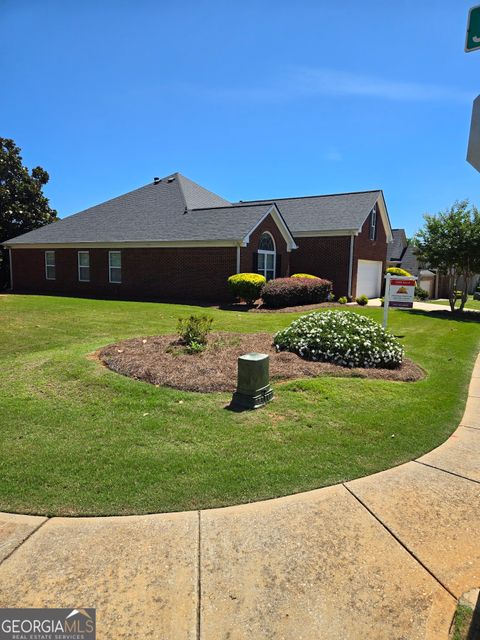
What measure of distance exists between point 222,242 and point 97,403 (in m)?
14.3

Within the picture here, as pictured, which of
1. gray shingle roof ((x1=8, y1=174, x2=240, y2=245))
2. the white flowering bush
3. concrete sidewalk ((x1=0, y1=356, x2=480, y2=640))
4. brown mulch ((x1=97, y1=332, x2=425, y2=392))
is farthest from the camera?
gray shingle roof ((x1=8, y1=174, x2=240, y2=245))

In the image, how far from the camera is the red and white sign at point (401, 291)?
10086mm

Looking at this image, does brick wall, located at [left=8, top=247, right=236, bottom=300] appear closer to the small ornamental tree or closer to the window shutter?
the window shutter

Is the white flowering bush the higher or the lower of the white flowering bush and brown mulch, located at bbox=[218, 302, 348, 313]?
the higher

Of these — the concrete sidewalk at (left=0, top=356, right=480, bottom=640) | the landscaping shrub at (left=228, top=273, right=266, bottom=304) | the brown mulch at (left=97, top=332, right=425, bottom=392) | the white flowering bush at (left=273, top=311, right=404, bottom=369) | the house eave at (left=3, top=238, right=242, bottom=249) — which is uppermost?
the house eave at (left=3, top=238, right=242, bottom=249)

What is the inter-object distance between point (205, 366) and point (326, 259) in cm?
1822

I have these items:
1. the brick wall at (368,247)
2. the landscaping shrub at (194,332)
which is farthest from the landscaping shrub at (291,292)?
the landscaping shrub at (194,332)

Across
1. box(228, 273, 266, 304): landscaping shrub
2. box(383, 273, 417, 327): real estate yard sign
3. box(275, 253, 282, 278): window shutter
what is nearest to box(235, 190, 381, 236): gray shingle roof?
box(275, 253, 282, 278): window shutter

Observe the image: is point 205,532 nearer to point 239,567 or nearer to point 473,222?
point 239,567

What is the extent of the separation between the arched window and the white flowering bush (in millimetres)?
12524

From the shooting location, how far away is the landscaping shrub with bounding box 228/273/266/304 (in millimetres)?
17875

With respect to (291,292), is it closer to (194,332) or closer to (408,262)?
(194,332)

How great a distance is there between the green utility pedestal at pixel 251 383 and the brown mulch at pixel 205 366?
0.64 meters

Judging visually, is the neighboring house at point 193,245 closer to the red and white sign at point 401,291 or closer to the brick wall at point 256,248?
the brick wall at point 256,248
